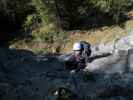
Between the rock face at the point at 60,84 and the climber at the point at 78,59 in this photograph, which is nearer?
the rock face at the point at 60,84

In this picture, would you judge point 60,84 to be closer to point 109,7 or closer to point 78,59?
point 78,59

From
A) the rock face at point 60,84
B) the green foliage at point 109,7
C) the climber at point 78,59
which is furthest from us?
the green foliage at point 109,7

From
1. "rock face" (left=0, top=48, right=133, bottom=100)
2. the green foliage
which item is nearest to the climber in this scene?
"rock face" (left=0, top=48, right=133, bottom=100)

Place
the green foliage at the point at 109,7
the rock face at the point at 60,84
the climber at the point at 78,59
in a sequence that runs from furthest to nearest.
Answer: the green foliage at the point at 109,7
the climber at the point at 78,59
the rock face at the point at 60,84

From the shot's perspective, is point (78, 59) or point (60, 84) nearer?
point (60, 84)

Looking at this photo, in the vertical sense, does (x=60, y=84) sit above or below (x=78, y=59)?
below

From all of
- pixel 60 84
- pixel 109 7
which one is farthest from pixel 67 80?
pixel 109 7

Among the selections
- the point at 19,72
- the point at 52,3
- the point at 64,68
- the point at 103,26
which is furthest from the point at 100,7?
the point at 19,72

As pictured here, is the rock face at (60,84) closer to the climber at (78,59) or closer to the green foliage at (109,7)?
the climber at (78,59)

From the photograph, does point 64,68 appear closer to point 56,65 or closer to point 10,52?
point 56,65

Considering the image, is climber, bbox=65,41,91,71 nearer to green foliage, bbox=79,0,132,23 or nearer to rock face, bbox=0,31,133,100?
rock face, bbox=0,31,133,100

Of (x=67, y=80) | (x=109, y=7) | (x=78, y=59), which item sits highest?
(x=109, y=7)

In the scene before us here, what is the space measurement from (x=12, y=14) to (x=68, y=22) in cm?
385

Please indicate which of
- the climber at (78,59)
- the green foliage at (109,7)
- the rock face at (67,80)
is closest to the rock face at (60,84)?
the rock face at (67,80)
